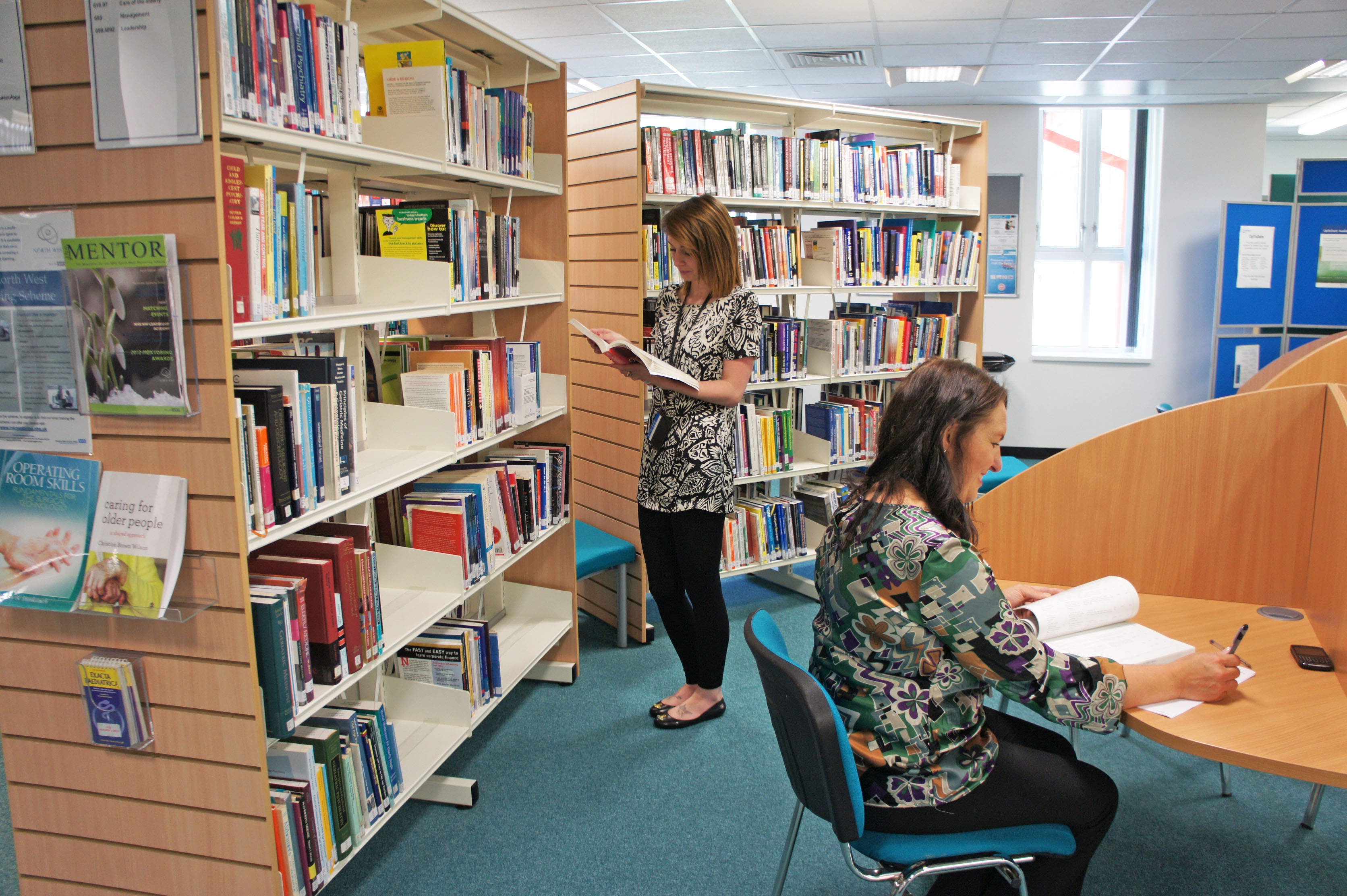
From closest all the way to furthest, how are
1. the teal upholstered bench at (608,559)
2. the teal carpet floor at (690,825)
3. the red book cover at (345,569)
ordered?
the red book cover at (345,569) < the teal carpet floor at (690,825) < the teal upholstered bench at (608,559)

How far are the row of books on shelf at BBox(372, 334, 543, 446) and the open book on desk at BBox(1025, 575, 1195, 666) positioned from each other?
149 centimetres

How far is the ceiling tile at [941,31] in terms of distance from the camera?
491 centimetres

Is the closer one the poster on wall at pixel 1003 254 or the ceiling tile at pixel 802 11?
the ceiling tile at pixel 802 11

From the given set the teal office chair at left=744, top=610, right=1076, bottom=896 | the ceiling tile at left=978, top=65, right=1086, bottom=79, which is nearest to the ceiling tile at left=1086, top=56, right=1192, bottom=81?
the ceiling tile at left=978, top=65, right=1086, bottom=79

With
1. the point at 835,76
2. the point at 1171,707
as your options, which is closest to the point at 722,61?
the point at 835,76

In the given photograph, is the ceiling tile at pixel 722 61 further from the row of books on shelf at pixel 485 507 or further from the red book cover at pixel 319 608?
the red book cover at pixel 319 608

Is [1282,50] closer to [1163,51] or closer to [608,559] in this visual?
[1163,51]

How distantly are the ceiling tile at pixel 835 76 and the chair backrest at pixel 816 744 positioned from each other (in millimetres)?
5618

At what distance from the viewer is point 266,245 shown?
1.61m

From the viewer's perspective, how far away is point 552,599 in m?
3.19

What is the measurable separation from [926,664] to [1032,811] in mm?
333

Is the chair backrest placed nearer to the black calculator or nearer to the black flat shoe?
the black calculator

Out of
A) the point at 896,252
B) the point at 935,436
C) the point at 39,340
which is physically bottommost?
the point at 935,436

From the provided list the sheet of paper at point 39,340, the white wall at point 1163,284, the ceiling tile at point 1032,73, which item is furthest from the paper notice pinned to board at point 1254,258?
the sheet of paper at point 39,340
